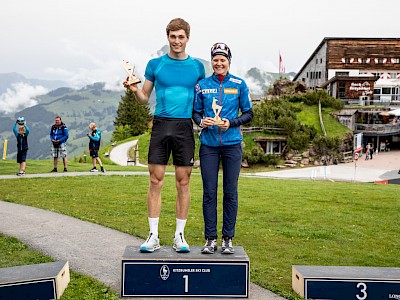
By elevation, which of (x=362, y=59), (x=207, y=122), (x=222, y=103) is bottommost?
(x=207, y=122)

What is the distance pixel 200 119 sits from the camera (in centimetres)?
601

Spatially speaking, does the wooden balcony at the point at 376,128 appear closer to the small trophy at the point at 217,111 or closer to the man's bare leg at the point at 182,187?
the man's bare leg at the point at 182,187

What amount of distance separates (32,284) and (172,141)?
2355 millimetres

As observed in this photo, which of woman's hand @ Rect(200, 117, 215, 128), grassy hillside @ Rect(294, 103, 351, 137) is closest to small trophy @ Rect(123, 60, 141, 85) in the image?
woman's hand @ Rect(200, 117, 215, 128)

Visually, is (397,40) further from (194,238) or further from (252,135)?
(194,238)

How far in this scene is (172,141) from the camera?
604 cm

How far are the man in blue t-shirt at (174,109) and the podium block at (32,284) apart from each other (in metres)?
1.18

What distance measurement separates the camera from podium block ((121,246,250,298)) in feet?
18.2

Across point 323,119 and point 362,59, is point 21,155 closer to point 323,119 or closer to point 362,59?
point 323,119

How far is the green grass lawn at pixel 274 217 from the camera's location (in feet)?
25.1

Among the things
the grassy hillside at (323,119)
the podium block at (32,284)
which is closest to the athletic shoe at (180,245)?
the podium block at (32,284)

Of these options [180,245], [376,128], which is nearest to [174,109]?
[180,245]

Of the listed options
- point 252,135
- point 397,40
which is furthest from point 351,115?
point 397,40

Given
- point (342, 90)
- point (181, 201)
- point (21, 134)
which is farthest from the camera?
point (342, 90)
